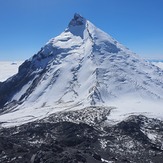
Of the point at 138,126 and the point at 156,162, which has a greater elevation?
the point at 138,126

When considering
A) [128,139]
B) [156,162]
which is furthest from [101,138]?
[156,162]

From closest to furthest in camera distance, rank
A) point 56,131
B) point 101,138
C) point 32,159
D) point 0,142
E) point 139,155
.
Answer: point 32,159
point 139,155
point 0,142
point 101,138
point 56,131

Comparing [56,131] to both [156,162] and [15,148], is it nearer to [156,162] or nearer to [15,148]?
[15,148]

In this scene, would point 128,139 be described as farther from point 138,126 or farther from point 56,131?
point 56,131

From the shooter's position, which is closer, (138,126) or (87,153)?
(87,153)

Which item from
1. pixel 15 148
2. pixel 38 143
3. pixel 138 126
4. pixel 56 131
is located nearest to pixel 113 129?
pixel 138 126

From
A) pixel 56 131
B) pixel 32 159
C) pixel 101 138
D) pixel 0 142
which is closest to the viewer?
pixel 32 159
